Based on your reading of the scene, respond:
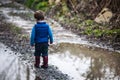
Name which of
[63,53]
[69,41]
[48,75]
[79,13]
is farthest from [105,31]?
[48,75]

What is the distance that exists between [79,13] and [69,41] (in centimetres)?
568

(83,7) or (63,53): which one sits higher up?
(83,7)

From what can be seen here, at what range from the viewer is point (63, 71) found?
9125mm

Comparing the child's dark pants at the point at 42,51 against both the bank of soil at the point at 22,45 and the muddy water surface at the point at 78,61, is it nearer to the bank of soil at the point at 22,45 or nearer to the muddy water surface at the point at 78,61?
the bank of soil at the point at 22,45

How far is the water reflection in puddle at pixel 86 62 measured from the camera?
29.3 ft

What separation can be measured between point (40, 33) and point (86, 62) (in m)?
2.23

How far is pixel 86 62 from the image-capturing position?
10.2 meters

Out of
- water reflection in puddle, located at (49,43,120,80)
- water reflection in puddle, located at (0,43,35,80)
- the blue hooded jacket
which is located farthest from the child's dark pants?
water reflection in puddle, located at (49,43,120,80)

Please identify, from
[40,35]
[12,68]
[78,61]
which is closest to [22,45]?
[78,61]

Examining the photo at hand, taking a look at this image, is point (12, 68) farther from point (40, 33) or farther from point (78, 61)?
point (78, 61)

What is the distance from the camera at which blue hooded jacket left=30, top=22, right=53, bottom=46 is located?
8797 mm

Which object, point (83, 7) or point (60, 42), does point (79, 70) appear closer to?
point (60, 42)

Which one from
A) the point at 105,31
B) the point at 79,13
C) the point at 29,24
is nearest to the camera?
the point at 105,31

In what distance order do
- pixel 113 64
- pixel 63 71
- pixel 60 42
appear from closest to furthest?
pixel 63 71 < pixel 113 64 < pixel 60 42
